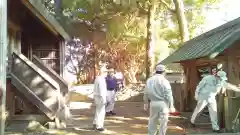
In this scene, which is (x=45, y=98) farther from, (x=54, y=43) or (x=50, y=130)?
(x=54, y=43)

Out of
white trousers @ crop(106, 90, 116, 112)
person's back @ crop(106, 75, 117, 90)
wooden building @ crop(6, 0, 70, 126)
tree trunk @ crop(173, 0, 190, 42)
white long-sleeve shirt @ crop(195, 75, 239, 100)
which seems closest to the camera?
white long-sleeve shirt @ crop(195, 75, 239, 100)

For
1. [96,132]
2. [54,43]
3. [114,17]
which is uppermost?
[114,17]

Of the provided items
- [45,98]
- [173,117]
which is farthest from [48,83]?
[173,117]

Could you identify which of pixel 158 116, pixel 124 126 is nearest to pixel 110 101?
pixel 124 126

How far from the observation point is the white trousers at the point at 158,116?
24.9ft

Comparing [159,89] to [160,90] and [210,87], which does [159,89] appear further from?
[210,87]

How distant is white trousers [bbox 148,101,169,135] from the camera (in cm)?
758

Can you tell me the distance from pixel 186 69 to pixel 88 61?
15.5 meters

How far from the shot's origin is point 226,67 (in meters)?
9.84

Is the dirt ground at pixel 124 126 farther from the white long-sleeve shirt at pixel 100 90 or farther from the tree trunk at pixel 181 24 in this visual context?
the tree trunk at pixel 181 24

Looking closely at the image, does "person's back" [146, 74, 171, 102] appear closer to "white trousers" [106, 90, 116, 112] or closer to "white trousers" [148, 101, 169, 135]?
"white trousers" [148, 101, 169, 135]

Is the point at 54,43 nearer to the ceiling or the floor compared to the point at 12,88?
nearer to the ceiling

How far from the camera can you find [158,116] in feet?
25.3

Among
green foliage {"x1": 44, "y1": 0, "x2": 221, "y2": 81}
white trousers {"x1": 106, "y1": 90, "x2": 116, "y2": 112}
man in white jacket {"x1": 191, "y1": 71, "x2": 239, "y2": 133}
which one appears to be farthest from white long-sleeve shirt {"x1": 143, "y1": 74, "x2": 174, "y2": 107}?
green foliage {"x1": 44, "y1": 0, "x2": 221, "y2": 81}
